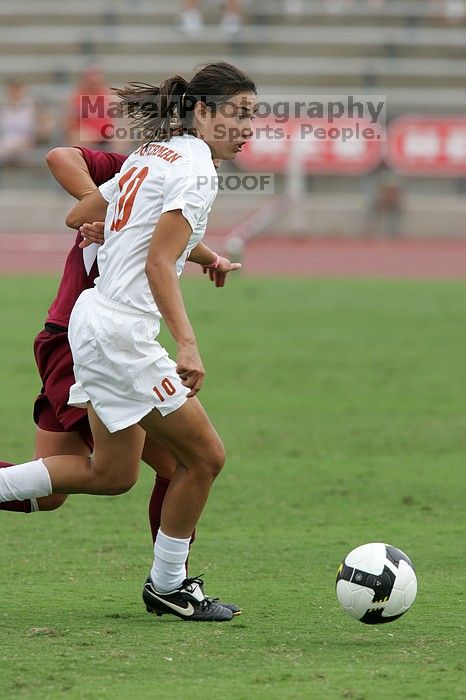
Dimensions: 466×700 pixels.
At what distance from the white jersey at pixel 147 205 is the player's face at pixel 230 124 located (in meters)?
0.07

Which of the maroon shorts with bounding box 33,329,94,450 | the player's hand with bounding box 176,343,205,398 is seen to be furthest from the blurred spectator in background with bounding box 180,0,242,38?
the player's hand with bounding box 176,343,205,398

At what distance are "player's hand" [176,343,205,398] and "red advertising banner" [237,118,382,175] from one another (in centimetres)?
1798

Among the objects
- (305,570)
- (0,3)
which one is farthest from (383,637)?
(0,3)

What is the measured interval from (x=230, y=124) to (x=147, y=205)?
0.45m

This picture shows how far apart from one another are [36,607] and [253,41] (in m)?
22.7

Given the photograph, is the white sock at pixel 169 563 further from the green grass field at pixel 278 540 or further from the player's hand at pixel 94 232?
the player's hand at pixel 94 232

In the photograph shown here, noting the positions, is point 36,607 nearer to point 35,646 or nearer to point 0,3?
point 35,646

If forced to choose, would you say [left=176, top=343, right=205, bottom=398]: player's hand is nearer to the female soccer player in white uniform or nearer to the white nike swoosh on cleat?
the female soccer player in white uniform

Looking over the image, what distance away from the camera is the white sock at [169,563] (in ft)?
15.3

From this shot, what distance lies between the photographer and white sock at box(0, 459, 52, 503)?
4574 mm

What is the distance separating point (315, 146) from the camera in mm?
22828

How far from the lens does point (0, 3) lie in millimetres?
27391

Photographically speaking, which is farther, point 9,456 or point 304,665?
point 9,456

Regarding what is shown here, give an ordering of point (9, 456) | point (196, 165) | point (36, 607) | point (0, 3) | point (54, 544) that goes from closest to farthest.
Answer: point (196, 165) → point (36, 607) → point (54, 544) → point (9, 456) → point (0, 3)
